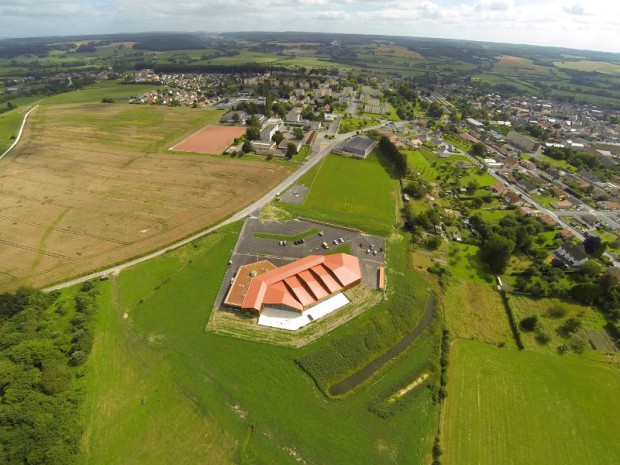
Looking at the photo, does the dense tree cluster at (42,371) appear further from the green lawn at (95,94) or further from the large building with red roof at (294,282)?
the green lawn at (95,94)

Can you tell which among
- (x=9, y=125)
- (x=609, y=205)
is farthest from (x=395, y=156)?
(x=9, y=125)

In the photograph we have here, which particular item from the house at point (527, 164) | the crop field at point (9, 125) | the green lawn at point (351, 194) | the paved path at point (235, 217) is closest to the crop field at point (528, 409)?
the green lawn at point (351, 194)

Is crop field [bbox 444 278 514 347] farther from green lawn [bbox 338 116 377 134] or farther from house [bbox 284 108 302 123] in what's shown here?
house [bbox 284 108 302 123]

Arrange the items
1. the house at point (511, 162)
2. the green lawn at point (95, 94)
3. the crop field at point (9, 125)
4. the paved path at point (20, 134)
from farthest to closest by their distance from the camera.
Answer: the green lawn at point (95, 94), the crop field at point (9, 125), the house at point (511, 162), the paved path at point (20, 134)

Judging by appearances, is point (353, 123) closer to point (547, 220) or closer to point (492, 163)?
point (492, 163)

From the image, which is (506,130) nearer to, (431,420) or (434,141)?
(434,141)
